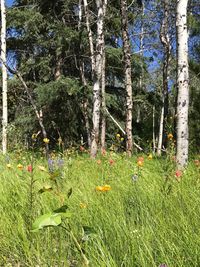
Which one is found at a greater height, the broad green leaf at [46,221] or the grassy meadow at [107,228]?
the broad green leaf at [46,221]

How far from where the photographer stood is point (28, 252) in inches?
77.6

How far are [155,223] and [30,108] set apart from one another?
1130 centimetres

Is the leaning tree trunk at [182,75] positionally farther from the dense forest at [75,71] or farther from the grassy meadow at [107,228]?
the dense forest at [75,71]

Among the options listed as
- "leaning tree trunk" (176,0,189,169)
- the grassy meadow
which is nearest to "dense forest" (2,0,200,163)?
"leaning tree trunk" (176,0,189,169)

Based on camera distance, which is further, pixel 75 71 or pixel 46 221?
pixel 75 71

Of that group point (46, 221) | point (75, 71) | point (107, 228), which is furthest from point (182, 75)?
point (75, 71)

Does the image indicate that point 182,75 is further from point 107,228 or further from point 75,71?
point 75,71

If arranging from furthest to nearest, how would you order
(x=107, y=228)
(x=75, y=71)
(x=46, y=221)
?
(x=75, y=71), (x=107, y=228), (x=46, y=221)

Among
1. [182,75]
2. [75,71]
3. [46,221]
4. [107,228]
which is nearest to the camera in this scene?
[46,221]

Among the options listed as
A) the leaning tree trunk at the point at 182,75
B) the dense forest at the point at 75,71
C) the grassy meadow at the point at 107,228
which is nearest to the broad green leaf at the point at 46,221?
the grassy meadow at the point at 107,228

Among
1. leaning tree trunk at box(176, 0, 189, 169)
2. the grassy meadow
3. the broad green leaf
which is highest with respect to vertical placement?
leaning tree trunk at box(176, 0, 189, 169)

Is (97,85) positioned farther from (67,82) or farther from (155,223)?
(155,223)

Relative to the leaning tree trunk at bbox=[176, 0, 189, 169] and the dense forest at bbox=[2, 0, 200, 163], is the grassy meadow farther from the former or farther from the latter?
the dense forest at bbox=[2, 0, 200, 163]

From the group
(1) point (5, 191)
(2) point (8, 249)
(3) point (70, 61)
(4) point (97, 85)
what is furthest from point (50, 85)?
(2) point (8, 249)
